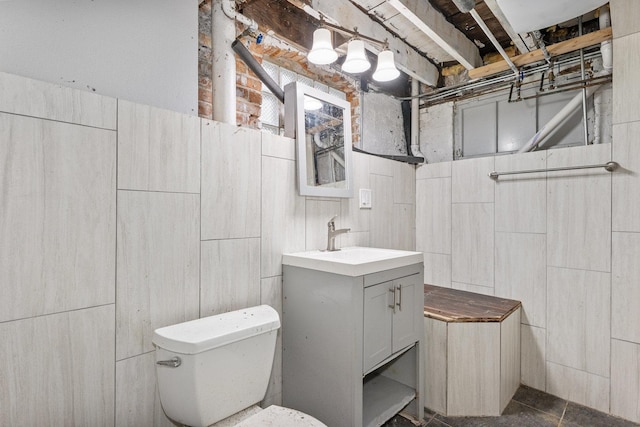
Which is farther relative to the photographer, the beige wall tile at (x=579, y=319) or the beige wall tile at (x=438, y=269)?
the beige wall tile at (x=438, y=269)

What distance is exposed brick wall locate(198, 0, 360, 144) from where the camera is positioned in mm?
1786

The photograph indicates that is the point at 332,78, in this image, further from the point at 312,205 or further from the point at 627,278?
the point at 627,278

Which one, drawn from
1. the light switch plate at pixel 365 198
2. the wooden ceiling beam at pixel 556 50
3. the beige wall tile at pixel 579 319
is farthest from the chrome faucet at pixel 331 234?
the wooden ceiling beam at pixel 556 50

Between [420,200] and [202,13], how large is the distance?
6.89 ft

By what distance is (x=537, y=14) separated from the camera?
164 cm

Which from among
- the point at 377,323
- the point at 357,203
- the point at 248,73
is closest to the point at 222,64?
the point at 248,73

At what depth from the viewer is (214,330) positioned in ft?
4.01

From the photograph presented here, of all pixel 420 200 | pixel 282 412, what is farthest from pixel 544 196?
pixel 282 412

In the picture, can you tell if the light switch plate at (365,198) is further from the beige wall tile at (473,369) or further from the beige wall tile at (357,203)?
the beige wall tile at (473,369)

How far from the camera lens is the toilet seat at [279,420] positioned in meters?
1.17

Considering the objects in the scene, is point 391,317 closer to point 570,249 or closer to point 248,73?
point 570,249

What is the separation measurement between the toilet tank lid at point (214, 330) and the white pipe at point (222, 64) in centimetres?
94

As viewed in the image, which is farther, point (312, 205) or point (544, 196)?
point (544, 196)

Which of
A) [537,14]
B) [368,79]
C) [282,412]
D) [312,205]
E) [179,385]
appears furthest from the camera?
[368,79]
